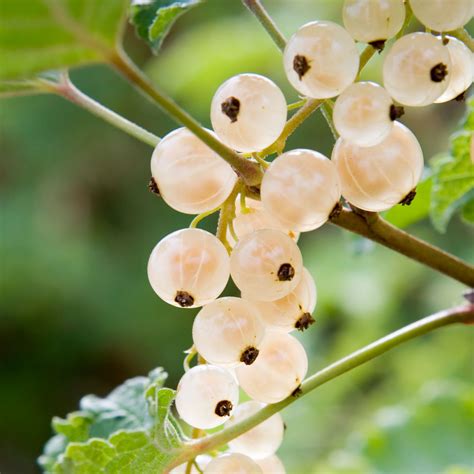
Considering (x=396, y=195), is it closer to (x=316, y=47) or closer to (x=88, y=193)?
(x=316, y=47)

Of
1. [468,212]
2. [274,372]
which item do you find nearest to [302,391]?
[274,372]

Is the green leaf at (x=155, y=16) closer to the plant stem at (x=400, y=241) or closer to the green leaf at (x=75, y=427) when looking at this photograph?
the plant stem at (x=400, y=241)

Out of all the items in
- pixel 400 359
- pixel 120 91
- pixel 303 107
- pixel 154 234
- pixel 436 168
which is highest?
pixel 120 91

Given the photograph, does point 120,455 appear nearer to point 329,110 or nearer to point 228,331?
point 228,331

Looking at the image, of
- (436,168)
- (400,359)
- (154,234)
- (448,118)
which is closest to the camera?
(436,168)

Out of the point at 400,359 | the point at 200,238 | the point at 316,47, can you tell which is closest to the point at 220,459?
the point at 200,238

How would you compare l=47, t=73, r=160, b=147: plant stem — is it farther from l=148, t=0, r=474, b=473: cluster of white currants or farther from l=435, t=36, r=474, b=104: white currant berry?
l=435, t=36, r=474, b=104: white currant berry

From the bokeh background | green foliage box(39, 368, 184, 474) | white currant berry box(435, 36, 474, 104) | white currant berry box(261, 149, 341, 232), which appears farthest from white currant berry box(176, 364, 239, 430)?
the bokeh background
